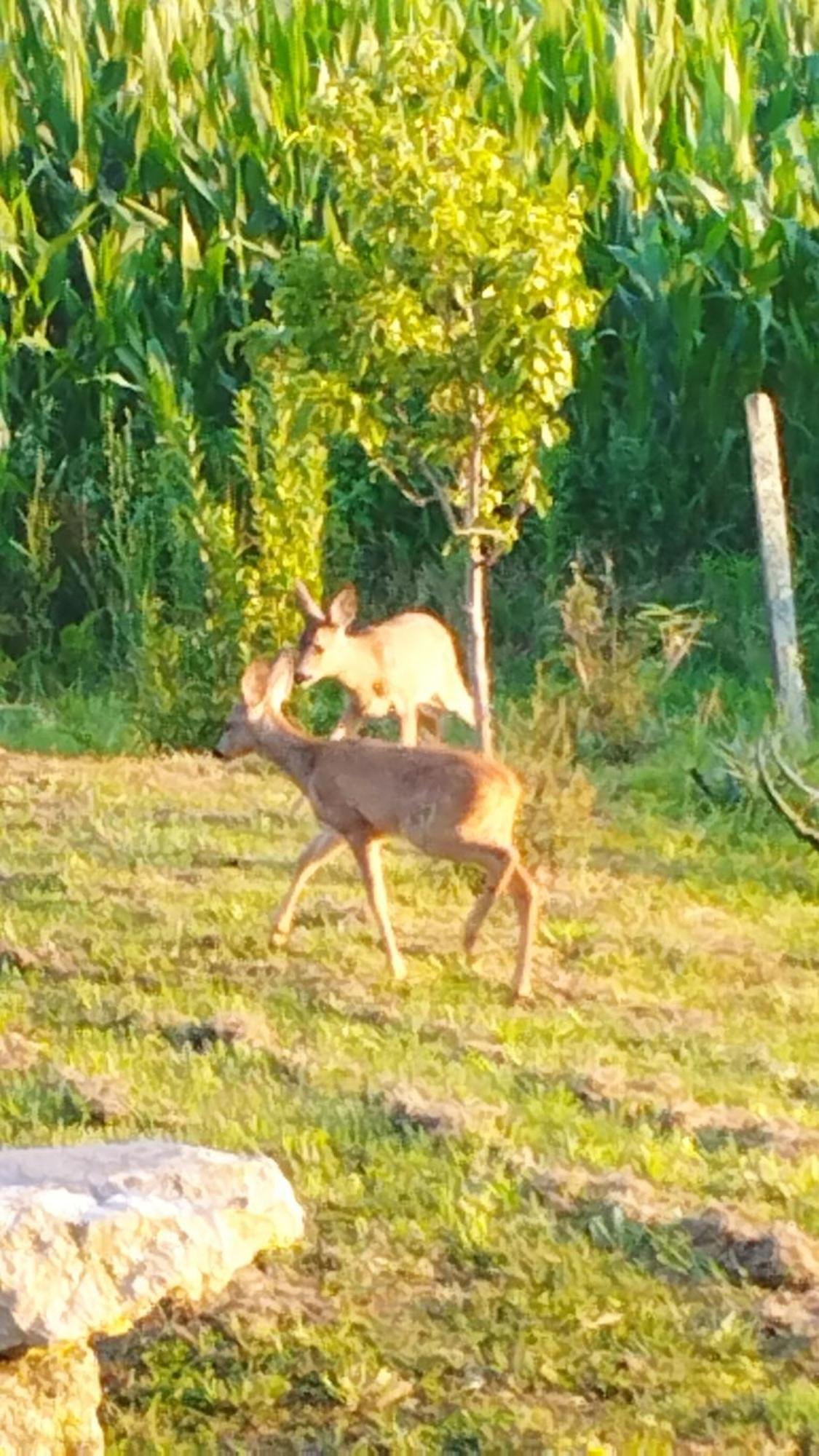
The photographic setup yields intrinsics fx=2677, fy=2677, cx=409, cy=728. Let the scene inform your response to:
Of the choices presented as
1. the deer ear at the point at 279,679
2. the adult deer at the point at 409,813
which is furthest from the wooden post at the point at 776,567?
the adult deer at the point at 409,813

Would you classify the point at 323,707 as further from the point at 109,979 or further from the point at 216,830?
the point at 109,979

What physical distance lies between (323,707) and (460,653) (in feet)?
4.35

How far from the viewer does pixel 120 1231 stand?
5020 millimetres

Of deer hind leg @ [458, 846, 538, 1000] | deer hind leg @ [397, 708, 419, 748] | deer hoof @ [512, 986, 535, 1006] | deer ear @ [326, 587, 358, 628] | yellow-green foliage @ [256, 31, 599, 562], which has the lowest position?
deer hoof @ [512, 986, 535, 1006]

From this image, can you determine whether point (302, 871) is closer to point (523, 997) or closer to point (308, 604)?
point (523, 997)

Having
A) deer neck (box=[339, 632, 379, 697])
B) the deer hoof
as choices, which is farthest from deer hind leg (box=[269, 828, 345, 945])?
deer neck (box=[339, 632, 379, 697])

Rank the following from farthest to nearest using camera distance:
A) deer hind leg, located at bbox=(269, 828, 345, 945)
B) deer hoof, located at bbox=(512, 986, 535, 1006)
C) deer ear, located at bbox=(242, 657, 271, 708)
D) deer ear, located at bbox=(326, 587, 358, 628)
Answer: deer ear, located at bbox=(326, 587, 358, 628), deer ear, located at bbox=(242, 657, 271, 708), deer hind leg, located at bbox=(269, 828, 345, 945), deer hoof, located at bbox=(512, 986, 535, 1006)

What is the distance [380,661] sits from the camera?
444 inches

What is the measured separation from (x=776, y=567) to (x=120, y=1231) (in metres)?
7.92

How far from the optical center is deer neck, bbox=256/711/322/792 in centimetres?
894

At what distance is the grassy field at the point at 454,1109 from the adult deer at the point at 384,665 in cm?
58

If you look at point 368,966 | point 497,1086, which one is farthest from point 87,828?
point 497,1086

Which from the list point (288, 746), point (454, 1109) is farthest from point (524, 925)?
point (454, 1109)

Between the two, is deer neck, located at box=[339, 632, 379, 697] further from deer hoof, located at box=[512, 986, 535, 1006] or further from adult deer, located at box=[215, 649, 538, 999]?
deer hoof, located at box=[512, 986, 535, 1006]
